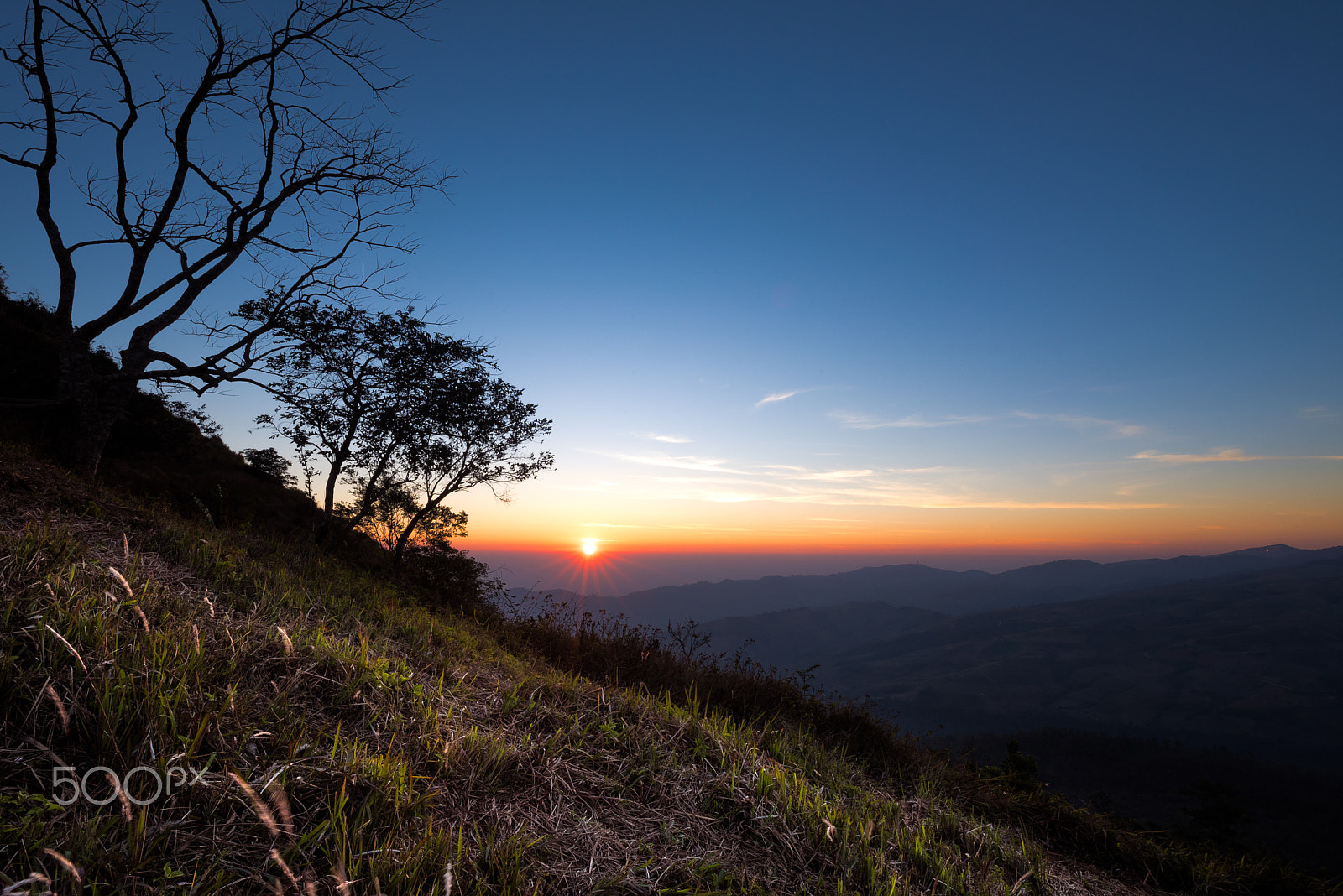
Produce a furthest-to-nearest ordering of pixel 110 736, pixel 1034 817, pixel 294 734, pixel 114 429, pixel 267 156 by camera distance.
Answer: pixel 114 429 → pixel 267 156 → pixel 1034 817 → pixel 294 734 → pixel 110 736

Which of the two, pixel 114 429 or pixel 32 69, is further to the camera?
pixel 114 429

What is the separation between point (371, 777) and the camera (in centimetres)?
287

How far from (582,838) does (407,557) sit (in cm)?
1936

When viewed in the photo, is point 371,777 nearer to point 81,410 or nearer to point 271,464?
point 81,410

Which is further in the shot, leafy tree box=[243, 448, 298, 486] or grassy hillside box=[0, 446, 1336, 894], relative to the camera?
leafy tree box=[243, 448, 298, 486]

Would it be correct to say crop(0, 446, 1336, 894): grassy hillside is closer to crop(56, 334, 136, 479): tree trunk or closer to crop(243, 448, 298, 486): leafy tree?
crop(56, 334, 136, 479): tree trunk

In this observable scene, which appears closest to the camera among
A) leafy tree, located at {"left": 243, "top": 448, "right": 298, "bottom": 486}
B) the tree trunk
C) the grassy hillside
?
the grassy hillside

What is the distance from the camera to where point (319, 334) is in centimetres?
1597

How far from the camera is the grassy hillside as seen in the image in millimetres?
2275

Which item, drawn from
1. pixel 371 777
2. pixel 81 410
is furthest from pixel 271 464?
pixel 371 777

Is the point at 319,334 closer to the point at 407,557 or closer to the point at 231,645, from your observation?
the point at 407,557

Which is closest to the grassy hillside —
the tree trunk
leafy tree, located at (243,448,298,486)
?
the tree trunk

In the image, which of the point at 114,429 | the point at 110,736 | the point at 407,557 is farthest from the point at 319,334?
the point at 110,736

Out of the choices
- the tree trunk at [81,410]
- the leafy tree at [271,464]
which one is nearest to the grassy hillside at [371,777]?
the tree trunk at [81,410]
